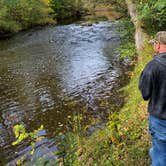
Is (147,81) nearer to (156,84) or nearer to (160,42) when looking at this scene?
(156,84)

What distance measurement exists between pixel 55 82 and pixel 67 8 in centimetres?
3172

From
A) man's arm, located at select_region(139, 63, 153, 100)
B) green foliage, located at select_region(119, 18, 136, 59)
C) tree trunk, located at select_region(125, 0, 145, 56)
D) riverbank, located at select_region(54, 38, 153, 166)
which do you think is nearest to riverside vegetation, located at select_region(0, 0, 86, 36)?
green foliage, located at select_region(119, 18, 136, 59)

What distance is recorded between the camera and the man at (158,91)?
490 cm

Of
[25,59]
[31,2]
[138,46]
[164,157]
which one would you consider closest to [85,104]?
[138,46]

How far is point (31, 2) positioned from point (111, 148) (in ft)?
116

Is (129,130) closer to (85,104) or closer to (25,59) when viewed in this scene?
(85,104)

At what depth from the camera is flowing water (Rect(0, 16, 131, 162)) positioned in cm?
1205

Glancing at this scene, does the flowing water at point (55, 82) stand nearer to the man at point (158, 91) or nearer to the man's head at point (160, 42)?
the man at point (158, 91)

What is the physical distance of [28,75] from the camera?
18.8 metres

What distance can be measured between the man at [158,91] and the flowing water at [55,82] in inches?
202

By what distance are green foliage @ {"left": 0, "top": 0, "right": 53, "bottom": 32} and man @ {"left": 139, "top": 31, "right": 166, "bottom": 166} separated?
101ft

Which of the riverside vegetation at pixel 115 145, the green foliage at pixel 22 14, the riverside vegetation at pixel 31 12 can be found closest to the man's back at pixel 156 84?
the riverside vegetation at pixel 115 145

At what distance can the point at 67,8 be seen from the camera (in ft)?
156

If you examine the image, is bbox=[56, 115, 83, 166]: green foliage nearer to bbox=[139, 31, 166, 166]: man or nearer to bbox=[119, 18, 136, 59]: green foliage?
bbox=[139, 31, 166, 166]: man
